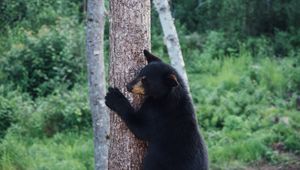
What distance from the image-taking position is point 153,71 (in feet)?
16.2

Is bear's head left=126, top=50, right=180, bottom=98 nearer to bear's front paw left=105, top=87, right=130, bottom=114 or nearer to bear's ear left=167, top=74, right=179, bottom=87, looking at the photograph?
bear's ear left=167, top=74, right=179, bottom=87

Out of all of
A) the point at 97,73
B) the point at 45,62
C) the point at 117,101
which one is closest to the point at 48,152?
the point at 97,73

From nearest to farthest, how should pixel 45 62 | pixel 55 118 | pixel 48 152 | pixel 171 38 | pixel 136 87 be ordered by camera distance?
pixel 136 87 → pixel 171 38 → pixel 48 152 → pixel 55 118 → pixel 45 62

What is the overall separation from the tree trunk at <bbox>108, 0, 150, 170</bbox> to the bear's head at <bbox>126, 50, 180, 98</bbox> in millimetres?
150

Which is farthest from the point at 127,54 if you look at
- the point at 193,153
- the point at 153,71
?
the point at 193,153

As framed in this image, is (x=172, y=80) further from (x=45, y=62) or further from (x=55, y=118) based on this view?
(x=45, y=62)

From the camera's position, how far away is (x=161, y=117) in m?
4.91

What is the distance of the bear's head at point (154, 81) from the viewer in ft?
16.0

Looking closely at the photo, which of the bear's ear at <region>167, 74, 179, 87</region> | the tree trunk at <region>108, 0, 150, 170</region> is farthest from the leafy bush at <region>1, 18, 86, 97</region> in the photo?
the bear's ear at <region>167, 74, 179, 87</region>

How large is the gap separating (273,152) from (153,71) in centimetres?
508

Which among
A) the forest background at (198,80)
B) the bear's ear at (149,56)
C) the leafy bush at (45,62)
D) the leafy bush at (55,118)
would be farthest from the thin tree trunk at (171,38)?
the leafy bush at (45,62)

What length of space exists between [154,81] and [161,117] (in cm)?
30

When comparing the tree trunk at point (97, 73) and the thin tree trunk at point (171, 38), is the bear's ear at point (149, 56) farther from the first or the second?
the thin tree trunk at point (171, 38)

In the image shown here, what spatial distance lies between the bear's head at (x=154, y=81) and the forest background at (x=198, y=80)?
4.24 m
